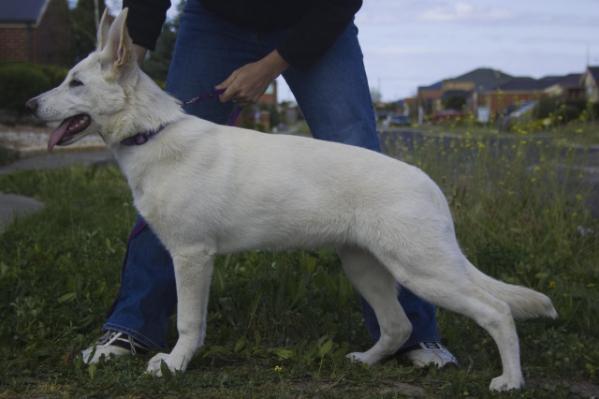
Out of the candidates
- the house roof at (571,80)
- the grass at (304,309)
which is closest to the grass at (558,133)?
the grass at (304,309)

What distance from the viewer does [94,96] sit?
3371 millimetres

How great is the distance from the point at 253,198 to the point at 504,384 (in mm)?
1303

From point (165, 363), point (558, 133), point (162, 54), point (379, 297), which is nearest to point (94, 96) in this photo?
point (165, 363)

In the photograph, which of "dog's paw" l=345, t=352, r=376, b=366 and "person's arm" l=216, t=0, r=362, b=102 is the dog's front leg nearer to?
"dog's paw" l=345, t=352, r=376, b=366

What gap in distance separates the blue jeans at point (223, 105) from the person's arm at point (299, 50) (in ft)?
0.39

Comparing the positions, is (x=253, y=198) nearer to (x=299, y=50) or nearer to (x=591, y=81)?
(x=299, y=50)

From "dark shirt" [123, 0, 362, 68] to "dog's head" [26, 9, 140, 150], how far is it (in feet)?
1.86

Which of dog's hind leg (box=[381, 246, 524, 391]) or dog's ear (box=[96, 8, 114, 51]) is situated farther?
dog's ear (box=[96, 8, 114, 51])

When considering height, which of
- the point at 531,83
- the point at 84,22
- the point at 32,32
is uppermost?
the point at 84,22

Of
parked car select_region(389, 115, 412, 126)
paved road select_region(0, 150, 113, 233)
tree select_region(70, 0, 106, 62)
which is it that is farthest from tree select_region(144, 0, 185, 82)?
tree select_region(70, 0, 106, 62)

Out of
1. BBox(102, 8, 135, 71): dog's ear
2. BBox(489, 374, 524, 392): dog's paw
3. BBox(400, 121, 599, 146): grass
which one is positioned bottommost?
BBox(489, 374, 524, 392): dog's paw

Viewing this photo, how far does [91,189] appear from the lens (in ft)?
28.4

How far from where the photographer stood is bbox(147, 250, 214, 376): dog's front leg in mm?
3334

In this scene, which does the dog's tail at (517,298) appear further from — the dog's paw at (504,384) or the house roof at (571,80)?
the house roof at (571,80)
